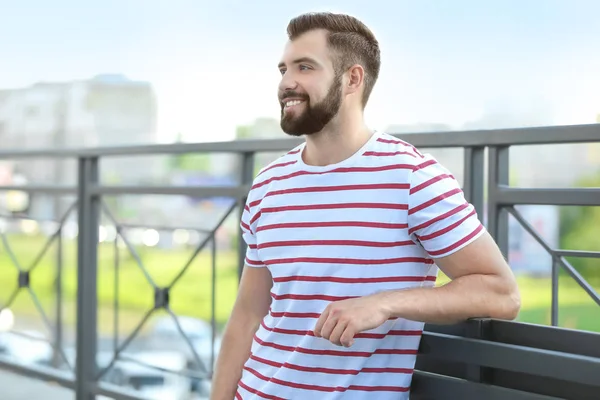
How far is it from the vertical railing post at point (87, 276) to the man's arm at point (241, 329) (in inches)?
58.2

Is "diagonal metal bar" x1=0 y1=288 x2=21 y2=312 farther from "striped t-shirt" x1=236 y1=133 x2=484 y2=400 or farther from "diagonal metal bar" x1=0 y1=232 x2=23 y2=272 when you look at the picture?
"striped t-shirt" x1=236 y1=133 x2=484 y2=400

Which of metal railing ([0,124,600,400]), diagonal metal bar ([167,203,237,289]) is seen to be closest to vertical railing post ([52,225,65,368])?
metal railing ([0,124,600,400])

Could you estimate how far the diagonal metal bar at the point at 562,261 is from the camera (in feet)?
5.31

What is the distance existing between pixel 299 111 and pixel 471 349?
41cm

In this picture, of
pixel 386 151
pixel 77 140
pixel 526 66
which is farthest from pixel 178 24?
pixel 386 151

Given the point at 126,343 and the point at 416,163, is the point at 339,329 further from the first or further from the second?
the point at 126,343

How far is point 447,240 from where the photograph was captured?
103 centimetres

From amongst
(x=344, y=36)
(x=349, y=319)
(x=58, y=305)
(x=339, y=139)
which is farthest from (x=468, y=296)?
(x=58, y=305)

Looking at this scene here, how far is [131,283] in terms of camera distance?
107 inches

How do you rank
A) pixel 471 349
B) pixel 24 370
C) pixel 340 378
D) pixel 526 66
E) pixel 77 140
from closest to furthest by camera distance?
pixel 471 349 → pixel 340 378 → pixel 24 370 → pixel 77 140 → pixel 526 66

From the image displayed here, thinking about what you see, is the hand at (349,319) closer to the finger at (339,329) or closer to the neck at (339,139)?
the finger at (339,329)

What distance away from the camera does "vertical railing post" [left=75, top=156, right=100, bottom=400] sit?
2676 millimetres

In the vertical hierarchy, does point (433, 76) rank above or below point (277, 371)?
above

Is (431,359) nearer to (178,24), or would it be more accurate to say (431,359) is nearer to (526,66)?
(178,24)
